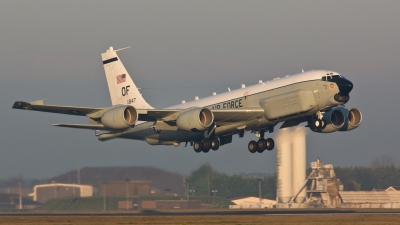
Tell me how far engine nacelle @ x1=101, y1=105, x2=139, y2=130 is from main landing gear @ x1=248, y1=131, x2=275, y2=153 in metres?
10.9

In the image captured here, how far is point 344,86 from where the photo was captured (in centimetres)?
4878

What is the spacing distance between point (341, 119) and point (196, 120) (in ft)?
42.0

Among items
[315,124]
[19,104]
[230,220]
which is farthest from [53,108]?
[315,124]

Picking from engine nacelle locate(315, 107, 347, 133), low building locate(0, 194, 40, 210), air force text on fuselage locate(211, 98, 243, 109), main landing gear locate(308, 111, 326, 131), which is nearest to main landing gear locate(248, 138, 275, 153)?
engine nacelle locate(315, 107, 347, 133)

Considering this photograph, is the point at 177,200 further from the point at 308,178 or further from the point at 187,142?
the point at 308,178

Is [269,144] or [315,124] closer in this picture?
[315,124]

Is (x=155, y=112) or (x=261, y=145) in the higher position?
(x=155, y=112)

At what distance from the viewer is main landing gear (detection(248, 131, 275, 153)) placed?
57.1 metres

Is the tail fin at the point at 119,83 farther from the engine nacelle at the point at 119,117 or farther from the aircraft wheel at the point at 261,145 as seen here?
the aircraft wheel at the point at 261,145

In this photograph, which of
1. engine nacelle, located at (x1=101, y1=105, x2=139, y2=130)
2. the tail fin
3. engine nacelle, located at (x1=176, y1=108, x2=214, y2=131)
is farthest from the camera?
the tail fin

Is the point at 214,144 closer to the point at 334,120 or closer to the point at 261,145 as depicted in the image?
the point at 261,145

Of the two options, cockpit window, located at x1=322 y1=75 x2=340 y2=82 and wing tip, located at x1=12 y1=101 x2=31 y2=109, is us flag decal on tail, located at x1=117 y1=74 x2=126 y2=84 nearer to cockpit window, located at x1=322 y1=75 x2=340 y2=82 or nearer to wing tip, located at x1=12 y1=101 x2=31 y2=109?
wing tip, located at x1=12 y1=101 x2=31 y2=109

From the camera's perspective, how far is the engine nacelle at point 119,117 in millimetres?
50969

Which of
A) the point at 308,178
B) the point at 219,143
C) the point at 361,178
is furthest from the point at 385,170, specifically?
the point at 219,143
